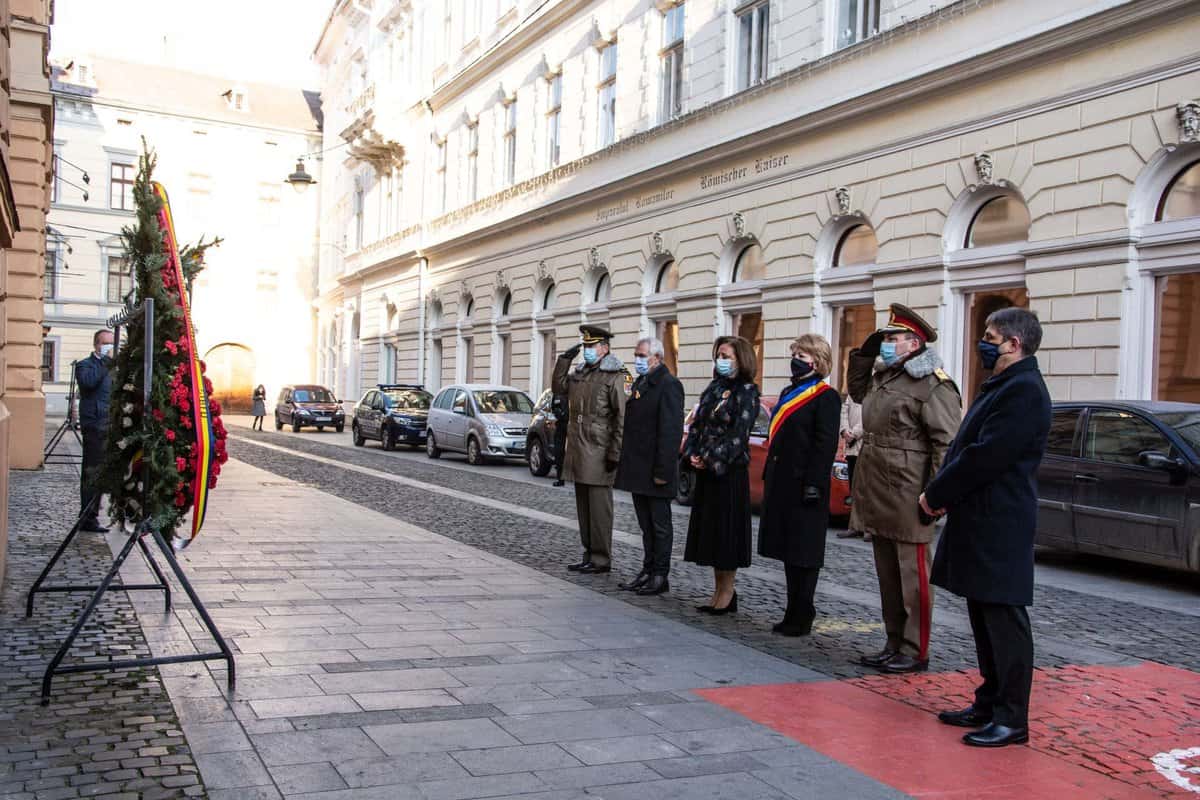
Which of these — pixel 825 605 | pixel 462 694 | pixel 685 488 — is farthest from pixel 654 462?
pixel 685 488

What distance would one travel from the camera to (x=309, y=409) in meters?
39.3

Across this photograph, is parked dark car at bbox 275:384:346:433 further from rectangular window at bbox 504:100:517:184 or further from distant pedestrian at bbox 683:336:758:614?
distant pedestrian at bbox 683:336:758:614

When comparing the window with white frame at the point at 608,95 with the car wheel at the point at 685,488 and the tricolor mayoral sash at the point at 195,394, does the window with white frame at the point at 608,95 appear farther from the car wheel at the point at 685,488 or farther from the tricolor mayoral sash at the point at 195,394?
the tricolor mayoral sash at the point at 195,394

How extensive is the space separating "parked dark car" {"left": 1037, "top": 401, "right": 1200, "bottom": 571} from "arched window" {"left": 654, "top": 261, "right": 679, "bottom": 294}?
1352 centimetres

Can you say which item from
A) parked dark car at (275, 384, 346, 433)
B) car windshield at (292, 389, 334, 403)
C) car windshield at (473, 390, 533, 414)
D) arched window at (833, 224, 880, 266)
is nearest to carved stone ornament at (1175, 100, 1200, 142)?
arched window at (833, 224, 880, 266)

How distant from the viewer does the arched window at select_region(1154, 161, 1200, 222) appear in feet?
44.1

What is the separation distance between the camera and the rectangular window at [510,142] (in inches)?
1309

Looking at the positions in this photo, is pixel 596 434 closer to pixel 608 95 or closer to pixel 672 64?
pixel 672 64

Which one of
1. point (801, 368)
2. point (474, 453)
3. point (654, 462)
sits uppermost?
point (801, 368)

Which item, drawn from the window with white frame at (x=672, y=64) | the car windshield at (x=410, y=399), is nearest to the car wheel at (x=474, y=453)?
the car windshield at (x=410, y=399)

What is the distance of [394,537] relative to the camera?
36.9 feet

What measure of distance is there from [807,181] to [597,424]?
11.9 m

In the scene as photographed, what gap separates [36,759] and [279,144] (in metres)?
56.5

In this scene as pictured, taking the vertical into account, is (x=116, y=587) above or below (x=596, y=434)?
below
